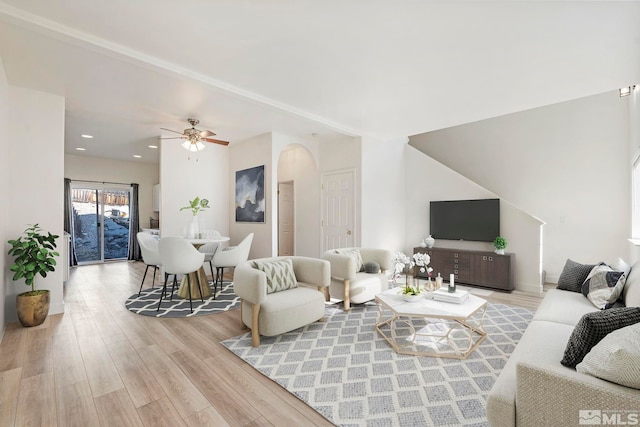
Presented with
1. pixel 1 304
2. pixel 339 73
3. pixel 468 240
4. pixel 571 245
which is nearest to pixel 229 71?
pixel 339 73

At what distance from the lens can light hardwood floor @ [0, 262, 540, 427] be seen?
184 cm

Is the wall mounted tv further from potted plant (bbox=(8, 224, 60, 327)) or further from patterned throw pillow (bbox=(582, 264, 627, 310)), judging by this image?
potted plant (bbox=(8, 224, 60, 327))

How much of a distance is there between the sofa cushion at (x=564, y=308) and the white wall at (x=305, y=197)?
3.96m

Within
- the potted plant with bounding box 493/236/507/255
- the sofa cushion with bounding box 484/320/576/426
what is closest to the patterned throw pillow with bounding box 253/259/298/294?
the sofa cushion with bounding box 484/320/576/426

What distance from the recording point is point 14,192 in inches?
136

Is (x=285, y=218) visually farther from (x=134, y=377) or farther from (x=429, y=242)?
(x=134, y=377)

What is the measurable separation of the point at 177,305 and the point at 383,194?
4.06 m

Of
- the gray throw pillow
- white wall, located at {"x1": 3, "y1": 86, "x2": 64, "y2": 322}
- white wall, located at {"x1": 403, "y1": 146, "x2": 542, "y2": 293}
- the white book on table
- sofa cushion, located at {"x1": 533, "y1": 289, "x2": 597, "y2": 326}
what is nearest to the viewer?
sofa cushion, located at {"x1": 533, "y1": 289, "x2": 597, "y2": 326}

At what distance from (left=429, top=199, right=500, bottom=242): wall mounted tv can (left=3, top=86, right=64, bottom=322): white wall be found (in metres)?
5.96

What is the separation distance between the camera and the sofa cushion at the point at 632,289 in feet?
6.96

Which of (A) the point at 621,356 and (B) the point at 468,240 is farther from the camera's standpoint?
(B) the point at 468,240

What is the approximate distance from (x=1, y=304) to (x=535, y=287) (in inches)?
276

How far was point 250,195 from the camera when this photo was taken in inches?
228

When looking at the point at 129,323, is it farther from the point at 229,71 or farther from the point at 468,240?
the point at 468,240
